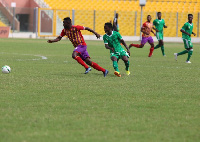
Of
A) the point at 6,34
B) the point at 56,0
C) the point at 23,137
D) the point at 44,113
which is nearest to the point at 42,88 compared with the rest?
the point at 44,113

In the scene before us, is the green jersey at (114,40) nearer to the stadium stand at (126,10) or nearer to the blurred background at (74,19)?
the blurred background at (74,19)

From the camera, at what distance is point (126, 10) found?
Answer: 43.4 m

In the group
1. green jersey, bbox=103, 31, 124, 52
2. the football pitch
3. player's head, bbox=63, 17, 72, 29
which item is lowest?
the football pitch

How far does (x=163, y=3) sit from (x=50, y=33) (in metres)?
10.8

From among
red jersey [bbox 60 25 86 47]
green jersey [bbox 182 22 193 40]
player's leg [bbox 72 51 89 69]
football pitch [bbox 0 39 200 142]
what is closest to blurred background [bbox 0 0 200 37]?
green jersey [bbox 182 22 193 40]

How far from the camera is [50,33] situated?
1603 inches

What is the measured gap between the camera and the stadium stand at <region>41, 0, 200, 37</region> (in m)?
41.1

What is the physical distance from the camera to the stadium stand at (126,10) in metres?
41.1

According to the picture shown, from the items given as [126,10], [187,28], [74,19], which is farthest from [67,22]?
[126,10]

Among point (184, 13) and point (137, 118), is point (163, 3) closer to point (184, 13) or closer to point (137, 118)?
point (184, 13)

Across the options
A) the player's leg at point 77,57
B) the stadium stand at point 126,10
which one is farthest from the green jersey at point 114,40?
the stadium stand at point 126,10

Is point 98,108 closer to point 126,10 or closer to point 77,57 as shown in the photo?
point 77,57

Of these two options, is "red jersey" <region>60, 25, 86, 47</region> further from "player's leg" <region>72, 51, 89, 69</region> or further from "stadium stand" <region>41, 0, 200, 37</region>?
"stadium stand" <region>41, 0, 200, 37</region>

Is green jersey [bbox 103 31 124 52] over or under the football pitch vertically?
over
